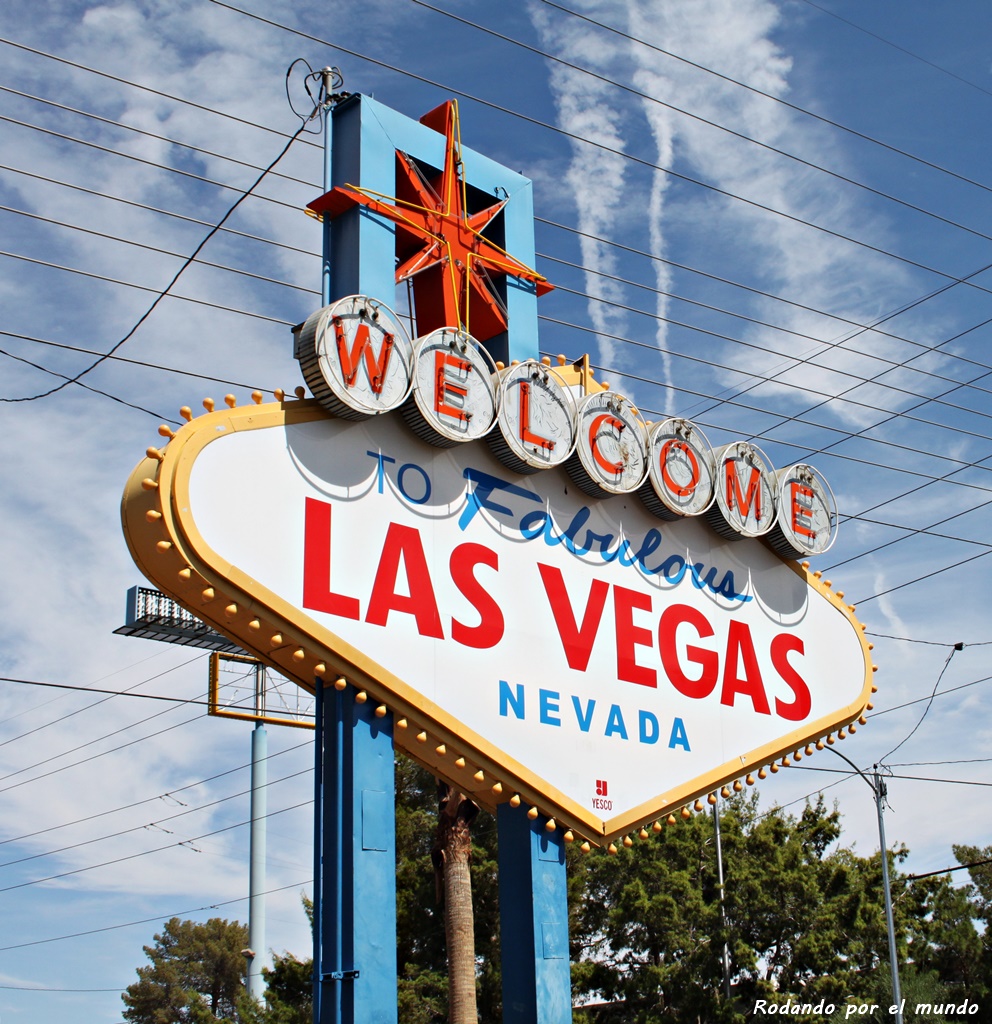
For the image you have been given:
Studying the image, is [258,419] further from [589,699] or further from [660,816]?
[660,816]

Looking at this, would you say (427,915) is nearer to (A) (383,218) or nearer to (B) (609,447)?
(B) (609,447)

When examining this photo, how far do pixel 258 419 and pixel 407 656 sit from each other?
2300mm

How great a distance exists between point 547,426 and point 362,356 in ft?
7.40

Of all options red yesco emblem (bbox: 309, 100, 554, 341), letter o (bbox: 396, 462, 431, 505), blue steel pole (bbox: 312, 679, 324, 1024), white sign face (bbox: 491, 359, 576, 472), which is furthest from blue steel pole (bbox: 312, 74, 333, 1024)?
red yesco emblem (bbox: 309, 100, 554, 341)

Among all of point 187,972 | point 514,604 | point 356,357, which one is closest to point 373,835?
point 514,604

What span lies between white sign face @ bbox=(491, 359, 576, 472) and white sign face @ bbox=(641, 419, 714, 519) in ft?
4.00

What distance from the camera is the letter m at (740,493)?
1403cm

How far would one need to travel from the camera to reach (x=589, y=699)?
11938 millimetres

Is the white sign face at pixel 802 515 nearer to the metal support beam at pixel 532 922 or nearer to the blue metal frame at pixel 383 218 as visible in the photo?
the blue metal frame at pixel 383 218

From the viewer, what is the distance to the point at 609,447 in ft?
42.5

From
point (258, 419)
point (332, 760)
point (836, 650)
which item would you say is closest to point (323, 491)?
point (258, 419)

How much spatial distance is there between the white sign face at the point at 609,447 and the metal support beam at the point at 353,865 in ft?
11.7

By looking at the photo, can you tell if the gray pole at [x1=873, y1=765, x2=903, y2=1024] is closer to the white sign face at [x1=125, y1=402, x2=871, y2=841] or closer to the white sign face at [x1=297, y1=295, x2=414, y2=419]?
the white sign face at [x1=125, y1=402, x2=871, y2=841]

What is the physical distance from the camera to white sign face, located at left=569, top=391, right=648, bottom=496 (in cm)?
1266
